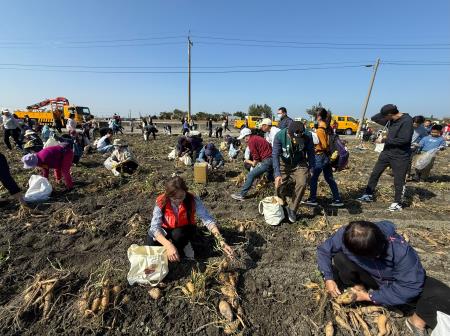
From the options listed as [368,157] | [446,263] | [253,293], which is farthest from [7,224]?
[368,157]

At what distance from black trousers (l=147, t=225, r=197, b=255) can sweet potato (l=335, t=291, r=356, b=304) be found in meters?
1.49

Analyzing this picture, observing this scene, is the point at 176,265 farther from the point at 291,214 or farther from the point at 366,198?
the point at 366,198

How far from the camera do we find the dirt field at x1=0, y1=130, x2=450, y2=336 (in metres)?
2.14

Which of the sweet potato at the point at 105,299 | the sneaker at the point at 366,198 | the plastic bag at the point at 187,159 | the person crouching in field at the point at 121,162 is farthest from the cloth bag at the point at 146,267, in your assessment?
the plastic bag at the point at 187,159

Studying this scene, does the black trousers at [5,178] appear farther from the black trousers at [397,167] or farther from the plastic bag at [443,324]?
the black trousers at [397,167]

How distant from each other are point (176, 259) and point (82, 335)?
896 mm

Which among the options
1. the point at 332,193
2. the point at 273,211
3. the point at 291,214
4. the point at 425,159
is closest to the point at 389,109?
the point at 332,193

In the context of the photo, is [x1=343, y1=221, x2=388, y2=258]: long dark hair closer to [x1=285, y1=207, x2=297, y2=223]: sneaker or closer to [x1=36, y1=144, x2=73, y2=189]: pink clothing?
[x1=285, y1=207, x2=297, y2=223]: sneaker

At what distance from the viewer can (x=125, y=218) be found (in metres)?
3.95

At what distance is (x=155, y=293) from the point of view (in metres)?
2.34

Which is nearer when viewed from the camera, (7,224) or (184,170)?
(7,224)

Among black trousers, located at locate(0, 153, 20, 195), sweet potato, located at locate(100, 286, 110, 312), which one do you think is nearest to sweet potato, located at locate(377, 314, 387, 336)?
sweet potato, located at locate(100, 286, 110, 312)

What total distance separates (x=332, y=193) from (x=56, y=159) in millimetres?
5091

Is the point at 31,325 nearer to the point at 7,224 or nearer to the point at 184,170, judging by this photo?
the point at 7,224
